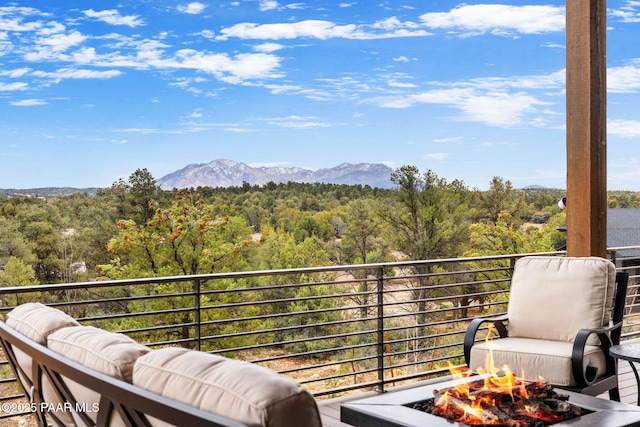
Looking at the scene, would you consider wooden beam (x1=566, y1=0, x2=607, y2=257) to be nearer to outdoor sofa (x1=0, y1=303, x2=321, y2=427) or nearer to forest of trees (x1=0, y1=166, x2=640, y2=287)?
outdoor sofa (x1=0, y1=303, x2=321, y2=427)

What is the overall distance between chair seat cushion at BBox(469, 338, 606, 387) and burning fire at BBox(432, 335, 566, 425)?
0.78 m

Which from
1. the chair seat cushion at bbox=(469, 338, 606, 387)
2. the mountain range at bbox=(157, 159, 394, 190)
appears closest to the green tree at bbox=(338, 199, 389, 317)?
the mountain range at bbox=(157, 159, 394, 190)

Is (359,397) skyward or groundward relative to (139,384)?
groundward

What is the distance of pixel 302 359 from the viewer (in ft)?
62.3

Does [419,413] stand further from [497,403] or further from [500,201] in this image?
[500,201]

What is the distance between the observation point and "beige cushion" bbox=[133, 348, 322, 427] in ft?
3.83

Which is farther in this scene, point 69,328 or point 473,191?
point 473,191

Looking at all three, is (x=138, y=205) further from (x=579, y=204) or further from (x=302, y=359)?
(x=579, y=204)

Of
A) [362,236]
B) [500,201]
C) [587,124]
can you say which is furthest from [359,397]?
[500,201]

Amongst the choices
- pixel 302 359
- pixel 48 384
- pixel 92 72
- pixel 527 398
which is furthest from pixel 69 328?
pixel 92 72

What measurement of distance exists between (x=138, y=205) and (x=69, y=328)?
2033cm

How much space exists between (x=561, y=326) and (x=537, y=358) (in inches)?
17.7

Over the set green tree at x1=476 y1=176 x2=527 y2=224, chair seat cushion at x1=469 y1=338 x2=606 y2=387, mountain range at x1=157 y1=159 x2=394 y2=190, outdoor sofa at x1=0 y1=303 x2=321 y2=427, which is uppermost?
mountain range at x1=157 y1=159 x2=394 y2=190

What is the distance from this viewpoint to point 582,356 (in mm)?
3510
